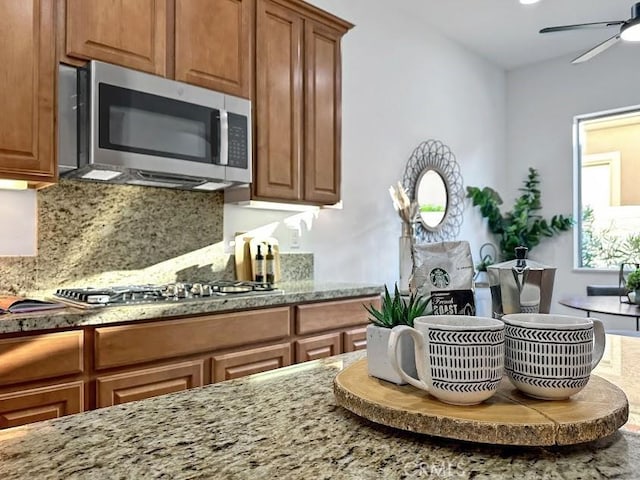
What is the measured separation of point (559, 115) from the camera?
530 cm

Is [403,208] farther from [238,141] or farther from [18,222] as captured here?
[18,222]

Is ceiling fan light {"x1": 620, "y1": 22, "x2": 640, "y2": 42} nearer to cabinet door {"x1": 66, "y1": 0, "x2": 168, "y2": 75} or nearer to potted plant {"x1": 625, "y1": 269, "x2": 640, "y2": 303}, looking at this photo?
potted plant {"x1": 625, "y1": 269, "x2": 640, "y2": 303}

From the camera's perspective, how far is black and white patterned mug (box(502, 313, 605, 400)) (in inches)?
27.0

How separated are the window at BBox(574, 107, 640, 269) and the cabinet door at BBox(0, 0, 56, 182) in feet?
16.1

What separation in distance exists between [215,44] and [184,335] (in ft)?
4.81

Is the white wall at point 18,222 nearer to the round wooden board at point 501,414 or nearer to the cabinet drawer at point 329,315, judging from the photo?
the cabinet drawer at point 329,315

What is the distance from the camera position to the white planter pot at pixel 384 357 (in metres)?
0.75

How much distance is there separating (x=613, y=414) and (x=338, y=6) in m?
3.61

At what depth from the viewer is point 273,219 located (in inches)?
127

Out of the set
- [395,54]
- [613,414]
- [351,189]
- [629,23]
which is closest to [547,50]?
[395,54]

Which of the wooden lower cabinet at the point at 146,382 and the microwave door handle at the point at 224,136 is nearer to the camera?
the wooden lower cabinet at the point at 146,382

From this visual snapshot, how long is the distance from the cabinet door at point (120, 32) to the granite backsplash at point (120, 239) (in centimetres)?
61

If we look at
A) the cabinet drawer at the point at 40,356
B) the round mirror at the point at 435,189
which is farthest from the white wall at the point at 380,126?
the cabinet drawer at the point at 40,356

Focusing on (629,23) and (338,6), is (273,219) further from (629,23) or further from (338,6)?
(629,23)
